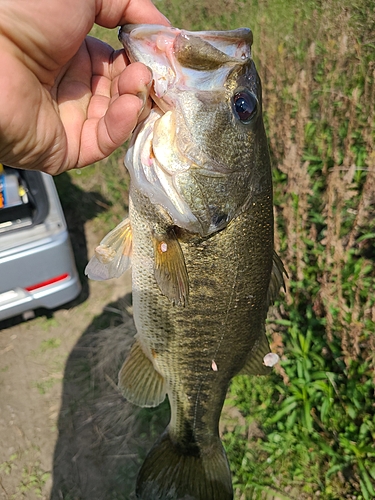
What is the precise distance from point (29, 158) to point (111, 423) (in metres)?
2.23

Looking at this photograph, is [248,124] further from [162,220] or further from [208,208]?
[162,220]

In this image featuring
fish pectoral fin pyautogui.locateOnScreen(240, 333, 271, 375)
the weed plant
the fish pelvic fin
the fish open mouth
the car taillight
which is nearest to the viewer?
the fish open mouth

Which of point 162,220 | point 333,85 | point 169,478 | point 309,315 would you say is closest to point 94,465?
point 169,478

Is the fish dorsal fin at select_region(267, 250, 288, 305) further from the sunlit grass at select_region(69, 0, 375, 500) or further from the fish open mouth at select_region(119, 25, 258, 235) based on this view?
the sunlit grass at select_region(69, 0, 375, 500)

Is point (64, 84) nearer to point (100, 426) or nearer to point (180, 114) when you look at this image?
point (180, 114)

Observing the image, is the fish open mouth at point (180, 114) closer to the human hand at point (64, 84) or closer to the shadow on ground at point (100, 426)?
the human hand at point (64, 84)

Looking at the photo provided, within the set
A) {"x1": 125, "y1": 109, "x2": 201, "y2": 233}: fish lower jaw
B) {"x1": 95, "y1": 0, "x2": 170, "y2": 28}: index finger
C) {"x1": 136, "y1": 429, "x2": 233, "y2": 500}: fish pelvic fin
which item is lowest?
{"x1": 136, "y1": 429, "x2": 233, "y2": 500}: fish pelvic fin

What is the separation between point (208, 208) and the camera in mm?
1393

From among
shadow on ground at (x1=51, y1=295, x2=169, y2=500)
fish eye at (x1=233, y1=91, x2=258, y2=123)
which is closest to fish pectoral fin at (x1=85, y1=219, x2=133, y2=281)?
fish eye at (x1=233, y1=91, x2=258, y2=123)

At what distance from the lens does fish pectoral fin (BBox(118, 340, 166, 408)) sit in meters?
1.86

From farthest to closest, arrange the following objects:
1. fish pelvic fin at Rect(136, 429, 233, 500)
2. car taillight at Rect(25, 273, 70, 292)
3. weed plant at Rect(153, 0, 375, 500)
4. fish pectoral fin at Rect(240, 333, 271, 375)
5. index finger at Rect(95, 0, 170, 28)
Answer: car taillight at Rect(25, 273, 70, 292) < weed plant at Rect(153, 0, 375, 500) < fish pelvic fin at Rect(136, 429, 233, 500) < fish pectoral fin at Rect(240, 333, 271, 375) < index finger at Rect(95, 0, 170, 28)

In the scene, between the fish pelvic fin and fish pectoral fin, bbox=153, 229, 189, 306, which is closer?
fish pectoral fin, bbox=153, 229, 189, 306

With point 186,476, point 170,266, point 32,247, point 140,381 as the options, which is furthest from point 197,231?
point 32,247

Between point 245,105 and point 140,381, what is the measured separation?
1.32m
